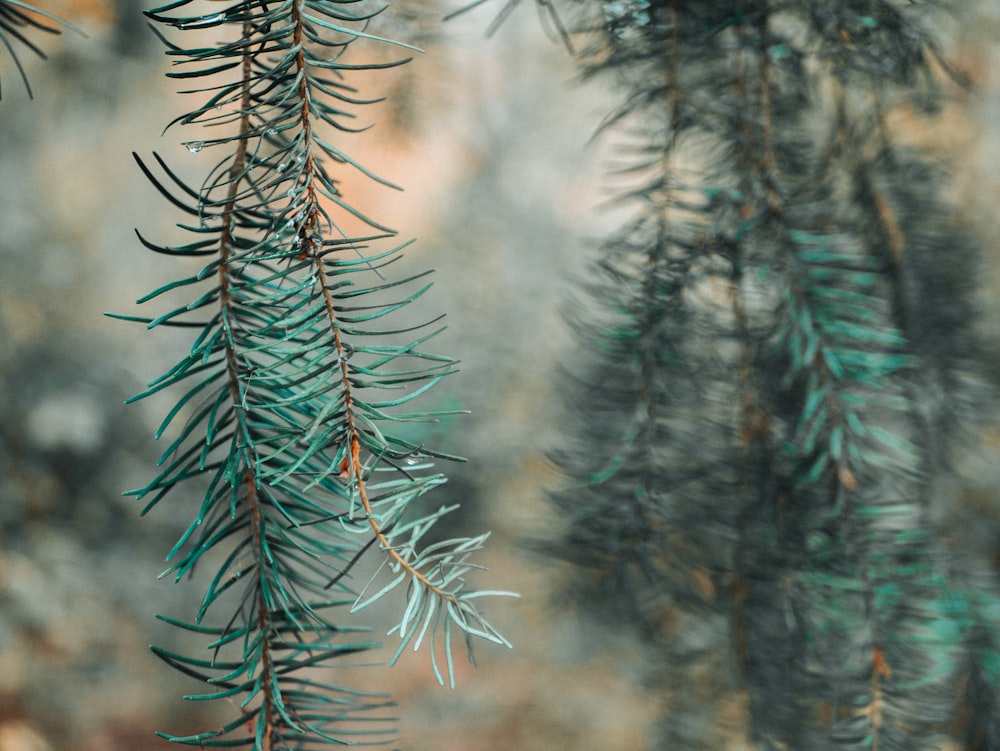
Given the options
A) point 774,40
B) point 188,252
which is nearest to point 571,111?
point 774,40

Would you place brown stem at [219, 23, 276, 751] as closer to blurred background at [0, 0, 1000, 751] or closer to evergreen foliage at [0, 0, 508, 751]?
evergreen foliage at [0, 0, 508, 751]

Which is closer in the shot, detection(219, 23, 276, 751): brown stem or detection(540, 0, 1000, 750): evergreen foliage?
detection(219, 23, 276, 751): brown stem

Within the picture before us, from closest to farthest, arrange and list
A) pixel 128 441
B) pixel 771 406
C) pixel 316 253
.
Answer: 1. pixel 316 253
2. pixel 771 406
3. pixel 128 441

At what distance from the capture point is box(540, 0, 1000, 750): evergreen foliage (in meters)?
0.32

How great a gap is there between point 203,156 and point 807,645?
1341 mm

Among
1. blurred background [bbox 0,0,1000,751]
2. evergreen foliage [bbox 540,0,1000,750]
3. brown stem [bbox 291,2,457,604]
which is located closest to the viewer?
brown stem [bbox 291,2,457,604]

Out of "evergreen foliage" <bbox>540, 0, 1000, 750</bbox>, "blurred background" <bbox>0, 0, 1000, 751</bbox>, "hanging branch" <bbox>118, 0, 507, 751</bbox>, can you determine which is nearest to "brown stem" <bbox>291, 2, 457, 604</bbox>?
"hanging branch" <bbox>118, 0, 507, 751</bbox>

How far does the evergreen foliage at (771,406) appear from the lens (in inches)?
12.6

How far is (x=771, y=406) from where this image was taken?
0.36m

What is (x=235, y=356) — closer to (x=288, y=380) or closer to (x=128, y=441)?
(x=288, y=380)

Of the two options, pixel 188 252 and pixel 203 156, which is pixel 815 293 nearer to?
→ pixel 188 252

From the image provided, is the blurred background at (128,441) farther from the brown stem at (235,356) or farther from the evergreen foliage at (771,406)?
the brown stem at (235,356)

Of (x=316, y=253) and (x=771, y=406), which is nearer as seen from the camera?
(x=316, y=253)

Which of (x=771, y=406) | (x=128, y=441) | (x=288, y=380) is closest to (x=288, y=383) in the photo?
(x=288, y=380)
